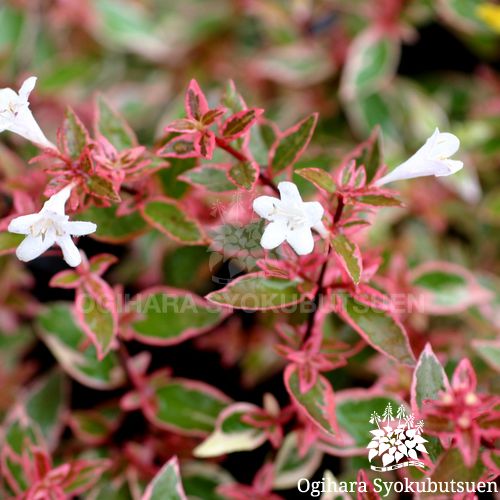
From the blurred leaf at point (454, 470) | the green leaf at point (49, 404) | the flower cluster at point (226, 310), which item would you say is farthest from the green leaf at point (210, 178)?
A: the green leaf at point (49, 404)

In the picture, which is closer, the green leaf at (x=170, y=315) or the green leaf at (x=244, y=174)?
the green leaf at (x=244, y=174)

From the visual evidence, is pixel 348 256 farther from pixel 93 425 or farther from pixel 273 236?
pixel 93 425

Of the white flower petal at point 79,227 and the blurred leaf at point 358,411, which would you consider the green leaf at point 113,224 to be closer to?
the white flower petal at point 79,227

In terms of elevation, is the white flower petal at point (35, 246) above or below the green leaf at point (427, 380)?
above

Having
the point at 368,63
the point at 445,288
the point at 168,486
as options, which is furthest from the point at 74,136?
the point at 368,63

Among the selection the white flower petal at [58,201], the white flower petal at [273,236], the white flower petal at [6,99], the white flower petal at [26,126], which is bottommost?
the white flower petal at [273,236]
